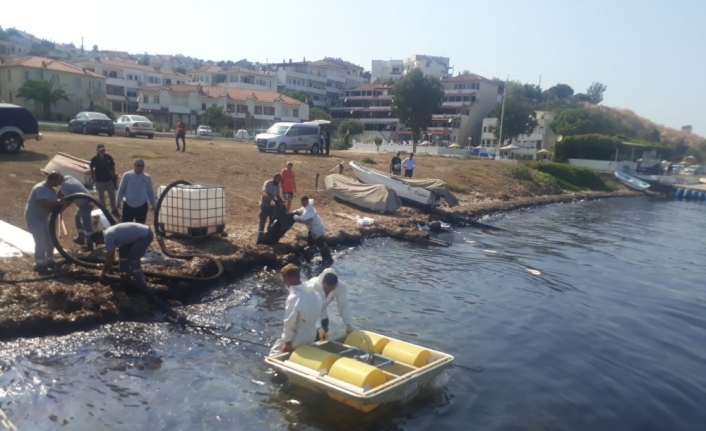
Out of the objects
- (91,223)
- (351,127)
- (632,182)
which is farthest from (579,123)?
(91,223)

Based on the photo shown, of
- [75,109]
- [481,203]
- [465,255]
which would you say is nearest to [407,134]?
[75,109]

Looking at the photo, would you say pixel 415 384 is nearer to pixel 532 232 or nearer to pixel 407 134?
pixel 532 232

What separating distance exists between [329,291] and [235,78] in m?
95.5

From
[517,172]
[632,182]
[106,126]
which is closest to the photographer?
[106,126]

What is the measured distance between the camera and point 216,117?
68500 millimetres

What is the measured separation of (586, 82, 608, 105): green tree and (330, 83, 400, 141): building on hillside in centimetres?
8033

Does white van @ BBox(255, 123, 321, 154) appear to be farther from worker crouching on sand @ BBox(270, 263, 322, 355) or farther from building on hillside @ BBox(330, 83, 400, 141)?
building on hillside @ BBox(330, 83, 400, 141)

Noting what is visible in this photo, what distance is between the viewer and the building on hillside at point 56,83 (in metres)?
65.1

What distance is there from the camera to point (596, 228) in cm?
3064

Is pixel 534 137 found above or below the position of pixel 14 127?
above

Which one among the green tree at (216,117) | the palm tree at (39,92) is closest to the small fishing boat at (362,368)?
the palm tree at (39,92)

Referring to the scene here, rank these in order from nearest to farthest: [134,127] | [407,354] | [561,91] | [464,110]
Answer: [407,354] → [134,127] → [464,110] → [561,91]

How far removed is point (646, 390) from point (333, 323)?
5781 mm

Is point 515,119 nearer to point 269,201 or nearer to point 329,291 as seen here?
Result: point 269,201
